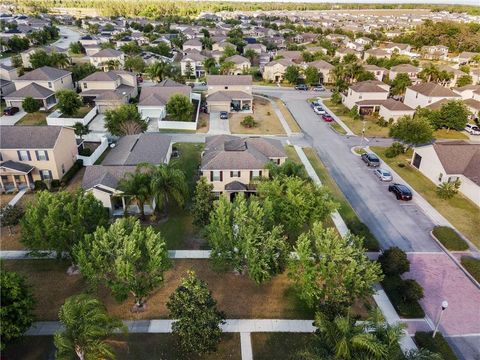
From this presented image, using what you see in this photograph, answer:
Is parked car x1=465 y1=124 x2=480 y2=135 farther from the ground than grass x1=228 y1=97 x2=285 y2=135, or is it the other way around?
parked car x1=465 y1=124 x2=480 y2=135

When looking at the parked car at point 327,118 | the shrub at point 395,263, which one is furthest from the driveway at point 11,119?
the shrub at point 395,263

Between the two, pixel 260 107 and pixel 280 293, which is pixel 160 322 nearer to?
pixel 280 293

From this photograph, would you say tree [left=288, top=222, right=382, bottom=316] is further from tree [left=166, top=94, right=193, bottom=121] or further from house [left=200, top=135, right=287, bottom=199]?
tree [left=166, top=94, right=193, bottom=121]

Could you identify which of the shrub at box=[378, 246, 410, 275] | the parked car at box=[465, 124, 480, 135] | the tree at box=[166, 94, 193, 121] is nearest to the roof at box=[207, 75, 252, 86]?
the tree at box=[166, 94, 193, 121]

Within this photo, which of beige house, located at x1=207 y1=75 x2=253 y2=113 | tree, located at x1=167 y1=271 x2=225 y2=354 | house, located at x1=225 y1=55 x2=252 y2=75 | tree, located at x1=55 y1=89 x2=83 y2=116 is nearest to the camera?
tree, located at x1=167 y1=271 x2=225 y2=354

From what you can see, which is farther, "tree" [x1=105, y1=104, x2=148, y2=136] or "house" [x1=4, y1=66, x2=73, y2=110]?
"house" [x1=4, y1=66, x2=73, y2=110]

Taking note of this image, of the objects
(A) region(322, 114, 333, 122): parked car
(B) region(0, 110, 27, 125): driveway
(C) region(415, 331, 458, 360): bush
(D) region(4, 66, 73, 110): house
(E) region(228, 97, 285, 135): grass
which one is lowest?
(B) region(0, 110, 27, 125): driveway
